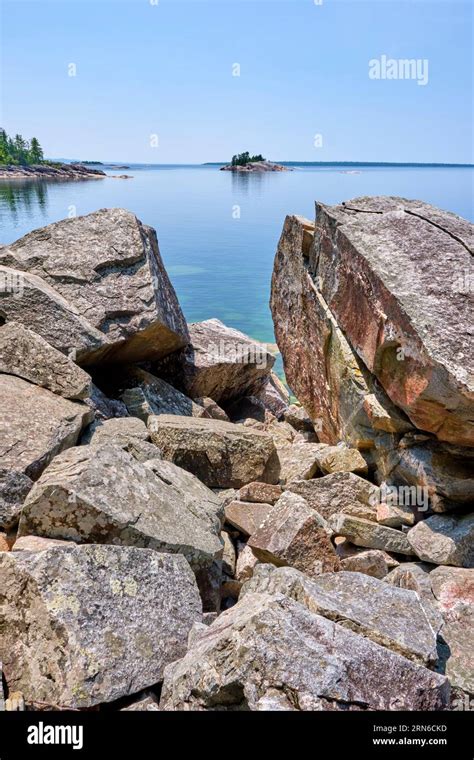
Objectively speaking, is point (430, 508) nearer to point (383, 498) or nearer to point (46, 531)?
point (383, 498)

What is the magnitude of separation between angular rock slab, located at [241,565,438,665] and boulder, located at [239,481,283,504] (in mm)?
2376

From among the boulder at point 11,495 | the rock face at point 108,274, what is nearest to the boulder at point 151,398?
the rock face at point 108,274

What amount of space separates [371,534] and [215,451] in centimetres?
260

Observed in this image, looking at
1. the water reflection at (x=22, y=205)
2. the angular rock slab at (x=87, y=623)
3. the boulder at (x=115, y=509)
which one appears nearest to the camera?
the angular rock slab at (x=87, y=623)

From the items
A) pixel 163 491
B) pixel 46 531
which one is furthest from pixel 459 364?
pixel 46 531

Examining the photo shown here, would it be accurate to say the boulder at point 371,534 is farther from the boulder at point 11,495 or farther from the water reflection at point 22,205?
the water reflection at point 22,205

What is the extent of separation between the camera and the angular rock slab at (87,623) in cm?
455

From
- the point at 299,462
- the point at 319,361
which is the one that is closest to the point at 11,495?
the point at 299,462

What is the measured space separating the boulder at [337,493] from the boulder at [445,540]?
0.90 m

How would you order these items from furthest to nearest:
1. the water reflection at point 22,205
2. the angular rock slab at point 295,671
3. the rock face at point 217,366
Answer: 1. the water reflection at point 22,205
2. the rock face at point 217,366
3. the angular rock slab at point 295,671

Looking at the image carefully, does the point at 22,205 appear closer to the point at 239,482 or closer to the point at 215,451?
the point at 215,451

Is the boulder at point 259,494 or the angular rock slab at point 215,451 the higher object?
the angular rock slab at point 215,451

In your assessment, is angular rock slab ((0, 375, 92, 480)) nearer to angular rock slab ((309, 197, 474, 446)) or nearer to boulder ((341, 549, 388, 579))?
boulder ((341, 549, 388, 579))

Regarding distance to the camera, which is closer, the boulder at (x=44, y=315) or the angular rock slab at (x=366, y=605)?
the angular rock slab at (x=366, y=605)
